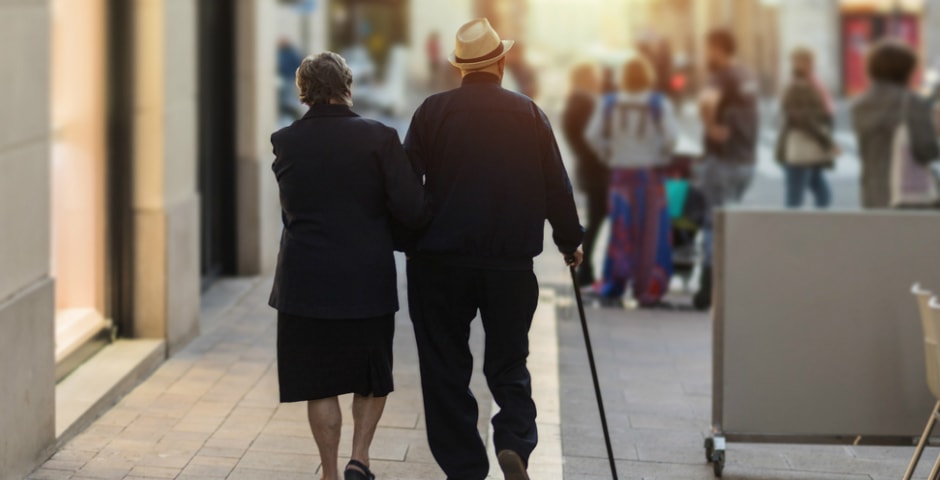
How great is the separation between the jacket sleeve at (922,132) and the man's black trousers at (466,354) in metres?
6.22

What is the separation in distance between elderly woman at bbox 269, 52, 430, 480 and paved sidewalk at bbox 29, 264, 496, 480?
70 cm

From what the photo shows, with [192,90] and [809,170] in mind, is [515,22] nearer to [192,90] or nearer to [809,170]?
[809,170]

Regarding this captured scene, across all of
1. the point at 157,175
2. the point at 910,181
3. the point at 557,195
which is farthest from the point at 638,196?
the point at 557,195

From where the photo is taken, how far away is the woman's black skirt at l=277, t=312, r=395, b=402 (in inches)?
216

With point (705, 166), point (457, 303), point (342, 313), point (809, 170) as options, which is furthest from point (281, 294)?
point (809, 170)

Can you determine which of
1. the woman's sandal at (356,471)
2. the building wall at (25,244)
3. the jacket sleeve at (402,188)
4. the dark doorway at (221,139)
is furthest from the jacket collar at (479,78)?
the dark doorway at (221,139)

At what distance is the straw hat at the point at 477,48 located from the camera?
5488 millimetres

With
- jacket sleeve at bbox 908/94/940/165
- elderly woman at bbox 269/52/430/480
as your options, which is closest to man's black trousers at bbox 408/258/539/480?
elderly woman at bbox 269/52/430/480

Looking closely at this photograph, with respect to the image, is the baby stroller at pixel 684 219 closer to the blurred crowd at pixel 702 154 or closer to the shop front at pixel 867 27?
the blurred crowd at pixel 702 154

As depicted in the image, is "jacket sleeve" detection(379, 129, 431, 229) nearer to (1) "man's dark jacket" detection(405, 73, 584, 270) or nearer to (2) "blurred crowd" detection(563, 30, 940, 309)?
(1) "man's dark jacket" detection(405, 73, 584, 270)

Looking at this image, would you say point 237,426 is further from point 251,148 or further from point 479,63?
point 251,148

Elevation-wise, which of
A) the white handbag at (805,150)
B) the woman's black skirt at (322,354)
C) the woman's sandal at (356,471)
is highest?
the white handbag at (805,150)

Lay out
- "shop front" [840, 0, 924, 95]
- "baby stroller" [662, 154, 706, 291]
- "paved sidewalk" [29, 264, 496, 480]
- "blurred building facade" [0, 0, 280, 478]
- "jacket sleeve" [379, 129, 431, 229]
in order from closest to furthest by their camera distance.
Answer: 1. "jacket sleeve" [379, 129, 431, 229]
2. "blurred building facade" [0, 0, 280, 478]
3. "paved sidewalk" [29, 264, 496, 480]
4. "baby stroller" [662, 154, 706, 291]
5. "shop front" [840, 0, 924, 95]

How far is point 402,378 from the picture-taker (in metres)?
7.89
